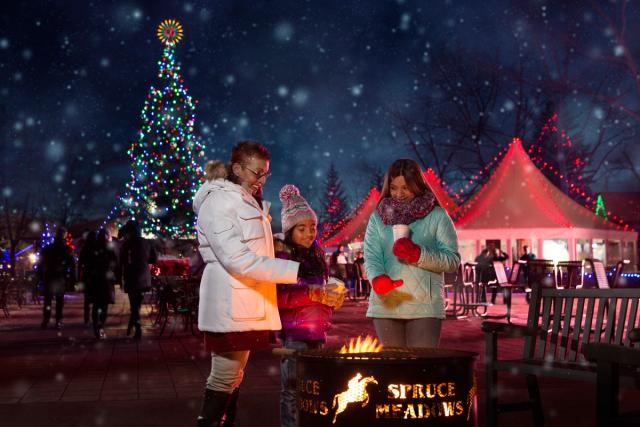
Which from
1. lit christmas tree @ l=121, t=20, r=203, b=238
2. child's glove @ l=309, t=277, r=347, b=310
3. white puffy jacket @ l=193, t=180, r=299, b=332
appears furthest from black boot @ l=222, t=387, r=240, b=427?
lit christmas tree @ l=121, t=20, r=203, b=238

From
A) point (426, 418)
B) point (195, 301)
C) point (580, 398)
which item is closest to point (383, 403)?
point (426, 418)

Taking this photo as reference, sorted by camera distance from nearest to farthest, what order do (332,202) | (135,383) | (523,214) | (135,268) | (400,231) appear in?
1. (400,231)
2. (135,383)
3. (135,268)
4. (523,214)
5. (332,202)

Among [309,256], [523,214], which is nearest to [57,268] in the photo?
[309,256]

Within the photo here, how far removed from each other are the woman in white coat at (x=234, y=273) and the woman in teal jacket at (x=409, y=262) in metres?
0.76

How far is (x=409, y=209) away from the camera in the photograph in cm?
529

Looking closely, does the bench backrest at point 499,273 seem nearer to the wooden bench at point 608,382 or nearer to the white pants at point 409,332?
the white pants at point 409,332

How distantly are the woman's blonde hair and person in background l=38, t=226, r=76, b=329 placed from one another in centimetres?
1241

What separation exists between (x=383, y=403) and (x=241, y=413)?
383 cm

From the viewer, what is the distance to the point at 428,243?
5375 millimetres

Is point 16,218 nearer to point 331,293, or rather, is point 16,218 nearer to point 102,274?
point 102,274

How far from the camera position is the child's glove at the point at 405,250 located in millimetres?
4922

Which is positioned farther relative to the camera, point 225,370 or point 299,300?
point 299,300

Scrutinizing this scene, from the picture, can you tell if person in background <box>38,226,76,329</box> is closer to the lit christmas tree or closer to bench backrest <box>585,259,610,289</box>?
bench backrest <box>585,259,610,289</box>

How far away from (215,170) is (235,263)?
615mm
